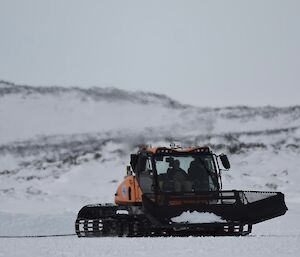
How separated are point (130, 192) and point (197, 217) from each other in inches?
75.2

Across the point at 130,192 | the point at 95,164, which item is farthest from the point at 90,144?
the point at 130,192

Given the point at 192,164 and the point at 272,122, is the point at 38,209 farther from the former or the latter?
the point at 272,122

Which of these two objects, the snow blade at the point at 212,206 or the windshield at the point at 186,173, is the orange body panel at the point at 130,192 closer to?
the windshield at the point at 186,173

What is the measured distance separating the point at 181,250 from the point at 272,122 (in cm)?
5788

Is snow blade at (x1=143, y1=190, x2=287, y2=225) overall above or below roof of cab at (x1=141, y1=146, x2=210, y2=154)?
below

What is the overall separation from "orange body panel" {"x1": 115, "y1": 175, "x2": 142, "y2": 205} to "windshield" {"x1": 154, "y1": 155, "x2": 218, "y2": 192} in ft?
1.97

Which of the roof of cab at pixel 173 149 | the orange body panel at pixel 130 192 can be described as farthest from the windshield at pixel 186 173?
the orange body panel at pixel 130 192

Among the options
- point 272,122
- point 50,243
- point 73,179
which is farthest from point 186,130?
point 50,243


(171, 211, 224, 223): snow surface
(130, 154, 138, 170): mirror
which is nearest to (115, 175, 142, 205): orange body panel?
(130, 154, 138, 170): mirror

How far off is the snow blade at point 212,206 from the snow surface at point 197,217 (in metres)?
0.05

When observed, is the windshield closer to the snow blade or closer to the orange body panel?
the snow blade

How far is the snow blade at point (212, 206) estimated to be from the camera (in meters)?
15.3

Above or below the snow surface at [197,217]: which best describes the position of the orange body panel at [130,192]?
above

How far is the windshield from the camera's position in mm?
16312
